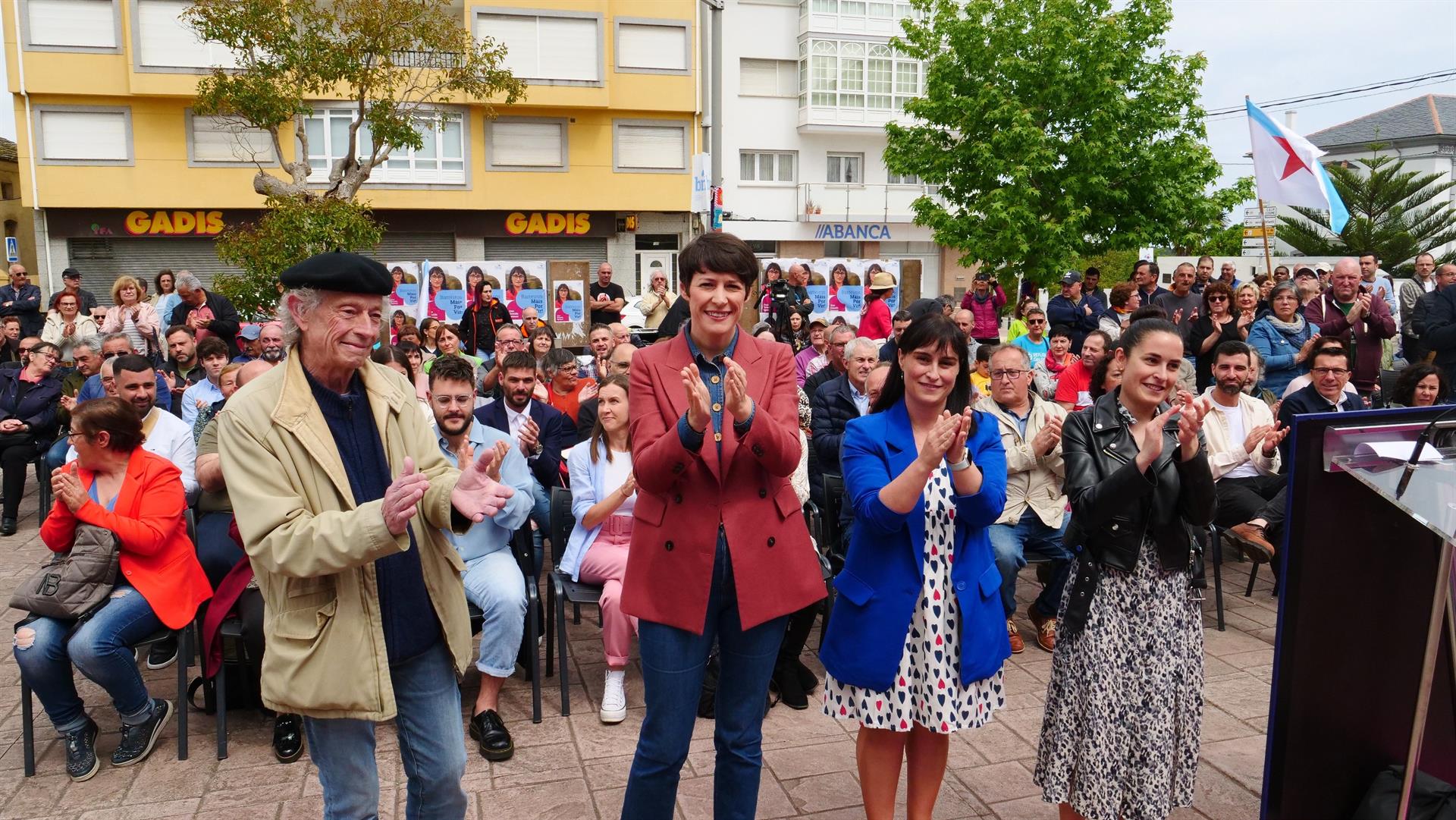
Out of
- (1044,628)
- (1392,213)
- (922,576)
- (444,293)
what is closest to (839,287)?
(444,293)

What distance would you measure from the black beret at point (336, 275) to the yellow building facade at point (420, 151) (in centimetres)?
2479

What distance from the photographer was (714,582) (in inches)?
113

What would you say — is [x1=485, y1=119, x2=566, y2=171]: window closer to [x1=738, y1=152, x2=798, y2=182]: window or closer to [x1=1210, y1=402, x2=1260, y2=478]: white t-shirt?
[x1=738, y1=152, x2=798, y2=182]: window

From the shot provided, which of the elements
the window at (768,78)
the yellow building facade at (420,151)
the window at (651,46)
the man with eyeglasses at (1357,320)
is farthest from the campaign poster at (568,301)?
the window at (768,78)

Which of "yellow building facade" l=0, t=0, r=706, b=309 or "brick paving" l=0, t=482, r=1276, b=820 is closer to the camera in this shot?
"brick paving" l=0, t=482, r=1276, b=820

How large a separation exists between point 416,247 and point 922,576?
27.9 m

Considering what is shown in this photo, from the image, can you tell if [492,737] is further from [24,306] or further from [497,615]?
[24,306]

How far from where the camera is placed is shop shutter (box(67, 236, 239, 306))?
2692cm

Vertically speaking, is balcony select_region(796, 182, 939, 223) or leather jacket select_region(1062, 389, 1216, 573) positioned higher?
balcony select_region(796, 182, 939, 223)

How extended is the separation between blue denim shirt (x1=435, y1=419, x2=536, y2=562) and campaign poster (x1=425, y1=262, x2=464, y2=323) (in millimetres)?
10216

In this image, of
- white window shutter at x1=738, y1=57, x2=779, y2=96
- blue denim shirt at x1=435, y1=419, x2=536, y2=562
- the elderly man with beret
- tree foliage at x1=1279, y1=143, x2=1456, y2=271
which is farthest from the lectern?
tree foliage at x1=1279, y1=143, x2=1456, y2=271

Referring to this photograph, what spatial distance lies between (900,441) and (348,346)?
5.38 ft

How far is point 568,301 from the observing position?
1499 cm

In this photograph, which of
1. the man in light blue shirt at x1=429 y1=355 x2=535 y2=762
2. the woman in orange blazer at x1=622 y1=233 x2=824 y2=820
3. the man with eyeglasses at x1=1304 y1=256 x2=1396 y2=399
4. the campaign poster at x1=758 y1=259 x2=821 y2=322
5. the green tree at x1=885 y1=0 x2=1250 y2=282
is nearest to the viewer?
the woman in orange blazer at x1=622 y1=233 x2=824 y2=820
